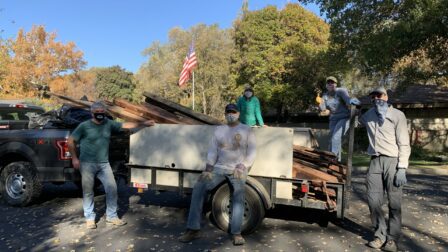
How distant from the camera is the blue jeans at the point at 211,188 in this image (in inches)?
214

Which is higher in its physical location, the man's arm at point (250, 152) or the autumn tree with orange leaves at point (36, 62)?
the autumn tree with orange leaves at point (36, 62)

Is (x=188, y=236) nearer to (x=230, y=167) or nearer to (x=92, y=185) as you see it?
(x=230, y=167)

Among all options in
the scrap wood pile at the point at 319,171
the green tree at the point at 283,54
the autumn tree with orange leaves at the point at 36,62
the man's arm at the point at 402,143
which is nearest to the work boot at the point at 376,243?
the scrap wood pile at the point at 319,171

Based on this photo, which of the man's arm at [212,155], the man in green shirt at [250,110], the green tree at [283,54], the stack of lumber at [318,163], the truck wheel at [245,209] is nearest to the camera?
the man's arm at [212,155]

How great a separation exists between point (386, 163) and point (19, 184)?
6.12 metres

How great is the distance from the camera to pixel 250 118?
8.47m

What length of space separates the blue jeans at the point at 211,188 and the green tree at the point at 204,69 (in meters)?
28.4

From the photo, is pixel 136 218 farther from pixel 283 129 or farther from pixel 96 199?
pixel 283 129

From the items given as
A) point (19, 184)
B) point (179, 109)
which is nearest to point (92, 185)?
point (179, 109)

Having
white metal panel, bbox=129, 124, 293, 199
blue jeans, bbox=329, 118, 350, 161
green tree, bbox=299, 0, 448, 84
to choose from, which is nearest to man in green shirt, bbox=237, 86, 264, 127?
blue jeans, bbox=329, 118, 350, 161

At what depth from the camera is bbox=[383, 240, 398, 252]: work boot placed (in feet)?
17.0

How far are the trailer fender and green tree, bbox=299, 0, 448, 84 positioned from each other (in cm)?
879

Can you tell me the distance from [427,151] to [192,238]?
1970cm

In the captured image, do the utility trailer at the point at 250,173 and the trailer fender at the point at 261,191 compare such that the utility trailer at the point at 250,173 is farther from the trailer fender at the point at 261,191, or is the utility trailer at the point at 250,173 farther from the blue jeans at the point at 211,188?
the blue jeans at the point at 211,188
